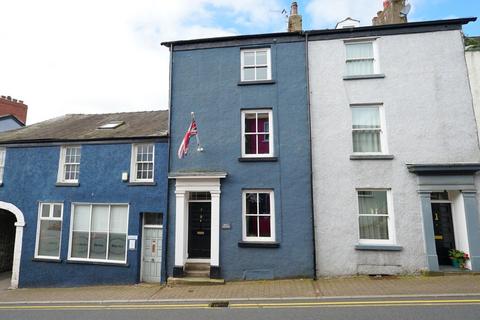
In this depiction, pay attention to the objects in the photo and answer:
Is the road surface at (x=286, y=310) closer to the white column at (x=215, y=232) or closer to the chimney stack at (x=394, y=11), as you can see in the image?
the white column at (x=215, y=232)

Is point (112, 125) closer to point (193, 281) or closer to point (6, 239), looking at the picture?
point (193, 281)

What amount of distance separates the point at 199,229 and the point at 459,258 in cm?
918

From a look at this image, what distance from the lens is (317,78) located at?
11.9 metres

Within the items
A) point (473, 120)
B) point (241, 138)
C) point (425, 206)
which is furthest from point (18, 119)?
point (473, 120)

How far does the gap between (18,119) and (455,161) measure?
24030 millimetres

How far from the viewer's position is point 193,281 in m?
11.0

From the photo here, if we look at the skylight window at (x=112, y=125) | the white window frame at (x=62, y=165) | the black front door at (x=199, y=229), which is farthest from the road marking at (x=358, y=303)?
the skylight window at (x=112, y=125)

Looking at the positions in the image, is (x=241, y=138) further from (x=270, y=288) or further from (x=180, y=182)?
(x=270, y=288)

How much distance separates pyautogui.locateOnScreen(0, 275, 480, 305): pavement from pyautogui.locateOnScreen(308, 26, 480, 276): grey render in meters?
0.76

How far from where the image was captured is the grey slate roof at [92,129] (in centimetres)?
1333

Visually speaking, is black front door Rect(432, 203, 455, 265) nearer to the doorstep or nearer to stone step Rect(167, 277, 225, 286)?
the doorstep

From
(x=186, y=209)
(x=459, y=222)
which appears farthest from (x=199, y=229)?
(x=459, y=222)

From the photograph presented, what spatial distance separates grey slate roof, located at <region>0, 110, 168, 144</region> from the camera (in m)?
13.3

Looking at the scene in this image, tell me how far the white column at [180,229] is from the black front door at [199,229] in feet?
1.87
